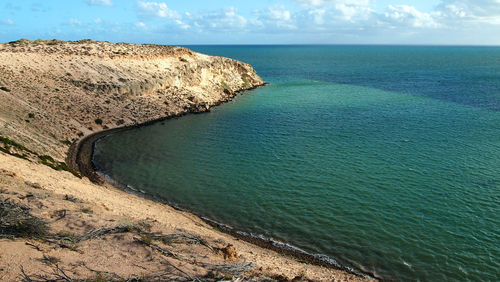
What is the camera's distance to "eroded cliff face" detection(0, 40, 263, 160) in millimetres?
44772

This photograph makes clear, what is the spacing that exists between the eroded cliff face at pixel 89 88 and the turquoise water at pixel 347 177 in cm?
516

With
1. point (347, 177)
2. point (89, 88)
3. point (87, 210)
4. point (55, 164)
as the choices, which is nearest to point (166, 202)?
point (87, 210)

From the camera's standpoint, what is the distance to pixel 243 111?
219 feet

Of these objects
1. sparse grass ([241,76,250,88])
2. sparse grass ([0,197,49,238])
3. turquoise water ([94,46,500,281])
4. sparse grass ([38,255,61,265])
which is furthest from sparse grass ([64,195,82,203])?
sparse grass ([241,76,250,88])

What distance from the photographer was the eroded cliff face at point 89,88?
147 ft

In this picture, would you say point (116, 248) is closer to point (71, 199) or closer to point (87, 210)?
point (87, 210)

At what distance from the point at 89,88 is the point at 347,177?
146 ft

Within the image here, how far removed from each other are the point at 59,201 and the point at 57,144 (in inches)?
900

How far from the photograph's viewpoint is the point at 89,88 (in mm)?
58062

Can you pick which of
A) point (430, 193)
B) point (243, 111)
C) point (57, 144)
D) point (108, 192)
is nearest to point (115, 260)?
point (108, 192)

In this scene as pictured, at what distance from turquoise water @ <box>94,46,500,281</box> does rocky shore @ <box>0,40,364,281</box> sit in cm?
332

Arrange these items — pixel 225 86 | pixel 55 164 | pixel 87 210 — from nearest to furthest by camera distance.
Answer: pixel 87 210 → pixel 55 164 → pixel 225 86

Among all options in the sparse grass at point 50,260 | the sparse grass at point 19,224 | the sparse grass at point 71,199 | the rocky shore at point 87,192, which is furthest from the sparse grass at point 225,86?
the sparse grass at point 50,260

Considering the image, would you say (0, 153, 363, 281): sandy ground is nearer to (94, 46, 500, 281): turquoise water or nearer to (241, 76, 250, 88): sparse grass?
(94, 46, 500, 281): turquoise water
